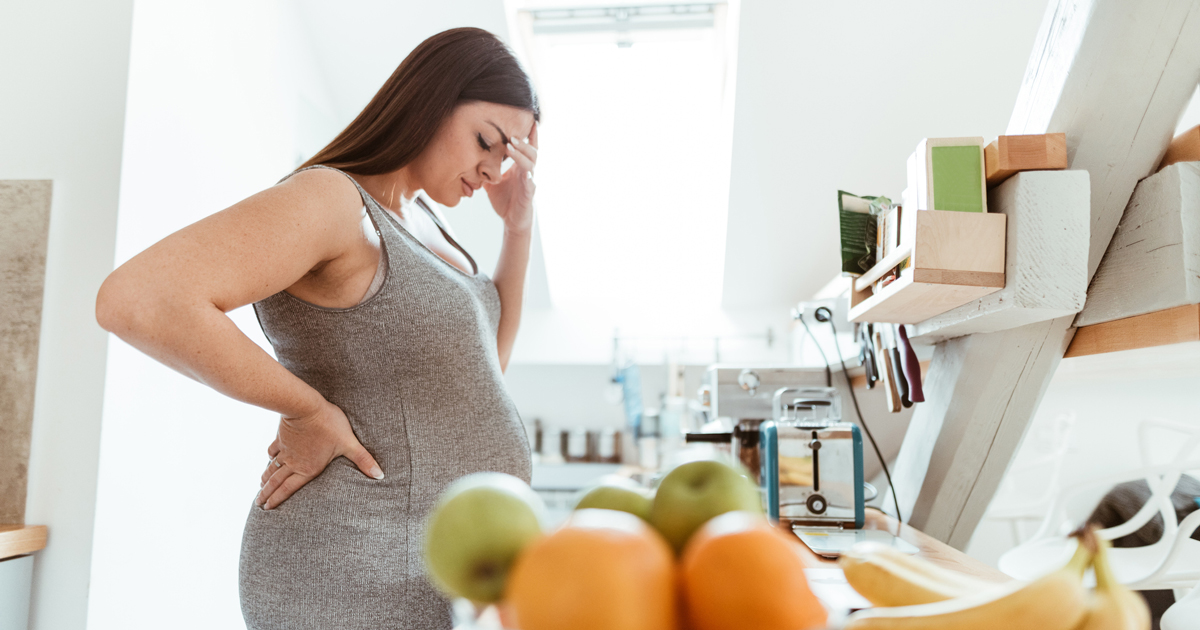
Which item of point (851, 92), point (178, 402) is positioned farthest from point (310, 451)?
point (851, 92)

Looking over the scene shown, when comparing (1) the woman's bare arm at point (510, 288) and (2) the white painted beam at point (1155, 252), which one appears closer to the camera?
(2) the white painted beam at point (1155, 252)

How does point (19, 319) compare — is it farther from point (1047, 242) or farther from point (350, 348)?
point (1047, 242)

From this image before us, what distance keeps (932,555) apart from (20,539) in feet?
5.57

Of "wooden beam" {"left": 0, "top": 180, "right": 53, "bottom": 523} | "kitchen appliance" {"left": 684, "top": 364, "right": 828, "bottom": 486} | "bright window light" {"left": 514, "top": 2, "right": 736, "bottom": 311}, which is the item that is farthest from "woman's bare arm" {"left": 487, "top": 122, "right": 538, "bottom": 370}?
"bright window light" {"left": 514, "top": 2, "right": 736, "bottom": 311}

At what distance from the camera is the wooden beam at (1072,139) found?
763mm

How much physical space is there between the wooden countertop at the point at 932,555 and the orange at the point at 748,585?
2.22ft

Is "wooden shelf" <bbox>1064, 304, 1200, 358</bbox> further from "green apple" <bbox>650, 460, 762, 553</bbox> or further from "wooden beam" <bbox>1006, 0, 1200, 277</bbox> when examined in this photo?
"green apple" <bbox>650, 460, 762, 553</bbox>

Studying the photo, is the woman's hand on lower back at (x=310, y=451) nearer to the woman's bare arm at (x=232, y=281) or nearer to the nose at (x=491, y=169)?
the woman's bare arm at (x=232, y=281)

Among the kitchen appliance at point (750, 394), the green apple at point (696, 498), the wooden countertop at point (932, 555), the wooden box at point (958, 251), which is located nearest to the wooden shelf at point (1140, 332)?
the wooden box at point (958, 251)

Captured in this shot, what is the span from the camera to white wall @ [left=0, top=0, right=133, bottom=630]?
1.46 meters

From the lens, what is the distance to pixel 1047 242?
77 cm

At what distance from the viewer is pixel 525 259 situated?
3.99 feet

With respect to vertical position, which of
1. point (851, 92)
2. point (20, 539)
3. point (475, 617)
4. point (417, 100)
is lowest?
point (20, 539)

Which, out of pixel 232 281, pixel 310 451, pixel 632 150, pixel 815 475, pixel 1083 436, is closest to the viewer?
pixel 232 281
